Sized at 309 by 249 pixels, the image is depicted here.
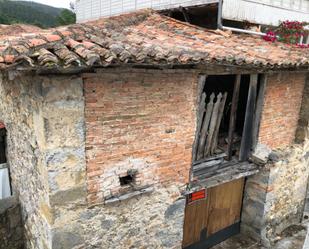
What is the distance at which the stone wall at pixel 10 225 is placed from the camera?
559 centimetres

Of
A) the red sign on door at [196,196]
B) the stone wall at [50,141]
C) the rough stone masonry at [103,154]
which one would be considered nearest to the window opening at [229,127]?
the red sign on door at [196,196]

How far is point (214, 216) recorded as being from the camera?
265 inches

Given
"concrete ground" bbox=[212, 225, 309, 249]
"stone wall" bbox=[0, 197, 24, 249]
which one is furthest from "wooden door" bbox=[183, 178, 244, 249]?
"stone wall" bbox=[0, 197, 24, 249]

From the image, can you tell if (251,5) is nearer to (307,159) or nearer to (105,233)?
(307,159)

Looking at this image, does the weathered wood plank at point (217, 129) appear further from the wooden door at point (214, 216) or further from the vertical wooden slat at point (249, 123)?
the wooden door at point (214, 216)

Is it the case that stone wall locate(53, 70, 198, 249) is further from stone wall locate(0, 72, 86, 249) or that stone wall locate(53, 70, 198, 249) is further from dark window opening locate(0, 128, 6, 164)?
dark window opening locate(0, 128, 6, 164)

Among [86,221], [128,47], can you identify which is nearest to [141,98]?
[128,47]

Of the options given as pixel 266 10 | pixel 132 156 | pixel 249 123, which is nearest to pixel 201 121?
pixel 249 123

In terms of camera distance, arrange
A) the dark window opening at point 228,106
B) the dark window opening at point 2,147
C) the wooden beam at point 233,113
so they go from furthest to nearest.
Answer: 1. the dark window opening at point 228,106
2. the dark window opening at point 2,147
3. the wooden beam at point 233,113

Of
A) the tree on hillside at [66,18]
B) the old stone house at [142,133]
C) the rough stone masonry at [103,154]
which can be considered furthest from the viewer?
the tree on hillside at [66,18]

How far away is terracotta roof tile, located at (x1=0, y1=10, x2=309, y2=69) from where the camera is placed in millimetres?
2916

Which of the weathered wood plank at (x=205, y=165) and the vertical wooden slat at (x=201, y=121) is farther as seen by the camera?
the weathered wood plank at (x=205, y=165)

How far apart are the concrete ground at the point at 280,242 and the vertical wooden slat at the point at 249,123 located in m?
2.13

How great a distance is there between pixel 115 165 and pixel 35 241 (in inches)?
86.5
